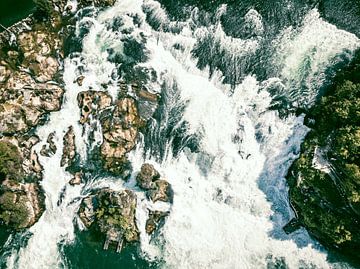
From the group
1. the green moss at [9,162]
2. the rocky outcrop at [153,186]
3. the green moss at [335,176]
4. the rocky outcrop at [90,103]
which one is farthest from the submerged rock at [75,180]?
the green moss at [335,176]

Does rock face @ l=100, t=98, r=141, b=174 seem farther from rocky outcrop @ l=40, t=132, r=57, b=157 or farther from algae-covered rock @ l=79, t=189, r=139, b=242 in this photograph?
rocky outcrop @ l=40, t=132, r=57, b=157

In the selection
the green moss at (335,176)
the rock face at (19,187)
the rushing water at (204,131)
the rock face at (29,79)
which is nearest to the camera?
the green moss at (335,176)

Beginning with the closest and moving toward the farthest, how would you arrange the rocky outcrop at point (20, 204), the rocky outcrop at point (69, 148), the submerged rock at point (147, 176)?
the rocky outcrop at point (20, 204) < the submerged rock at point (147, 176) < the rocky outcrop at point (69, 148)

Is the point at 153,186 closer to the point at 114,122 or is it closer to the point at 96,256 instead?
the point at 114,122

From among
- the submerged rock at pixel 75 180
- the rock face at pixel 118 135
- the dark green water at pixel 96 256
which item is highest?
the rock face at pixel 118 135

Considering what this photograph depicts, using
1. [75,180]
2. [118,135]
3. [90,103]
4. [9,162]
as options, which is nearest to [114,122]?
[118,135]

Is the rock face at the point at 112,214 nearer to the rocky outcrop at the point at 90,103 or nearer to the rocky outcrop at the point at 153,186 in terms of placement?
the rocky outcrop at the point at 153,186
